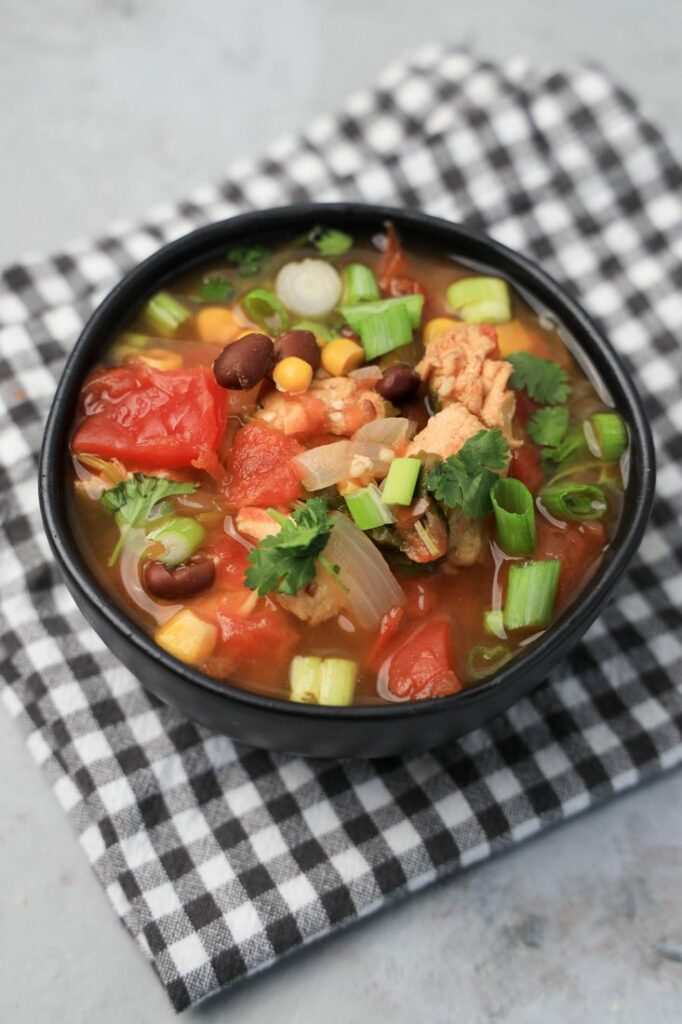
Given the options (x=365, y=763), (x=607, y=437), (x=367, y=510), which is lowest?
(x=365, y=763)

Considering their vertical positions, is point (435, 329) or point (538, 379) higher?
point (435, 329)

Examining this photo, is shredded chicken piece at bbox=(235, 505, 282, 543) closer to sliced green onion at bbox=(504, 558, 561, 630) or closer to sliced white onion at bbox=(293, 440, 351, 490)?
sliced white onion at bbox=(293, 440, 351, 490)

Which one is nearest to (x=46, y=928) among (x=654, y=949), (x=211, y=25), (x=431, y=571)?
(x=431, y=571)

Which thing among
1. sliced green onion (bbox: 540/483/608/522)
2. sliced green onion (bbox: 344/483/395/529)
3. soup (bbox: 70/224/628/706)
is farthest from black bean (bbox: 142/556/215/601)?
sliced green onion (bbox: 540/483/608/522)

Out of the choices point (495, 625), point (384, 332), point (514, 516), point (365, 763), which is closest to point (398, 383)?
point (384, 332)

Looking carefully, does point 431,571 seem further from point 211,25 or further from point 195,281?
point 211,25

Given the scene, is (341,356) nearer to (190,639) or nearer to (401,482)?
(401,482)
